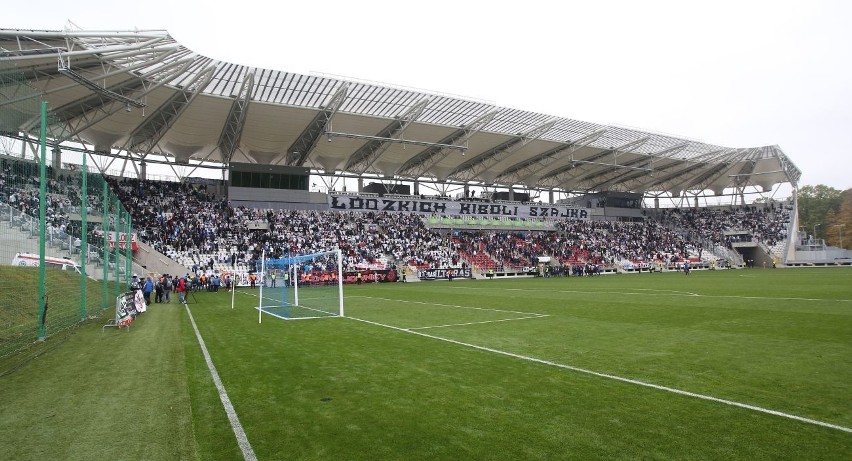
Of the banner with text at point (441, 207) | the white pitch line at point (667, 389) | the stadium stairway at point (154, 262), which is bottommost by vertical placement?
the white pitch line at point (667, 389)

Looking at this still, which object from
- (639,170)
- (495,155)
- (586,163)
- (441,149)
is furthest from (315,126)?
(639,170)

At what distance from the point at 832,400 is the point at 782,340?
4.47 meters

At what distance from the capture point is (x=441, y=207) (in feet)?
177

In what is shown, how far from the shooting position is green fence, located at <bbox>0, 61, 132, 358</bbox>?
28.8 ft

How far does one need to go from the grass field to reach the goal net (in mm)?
4586

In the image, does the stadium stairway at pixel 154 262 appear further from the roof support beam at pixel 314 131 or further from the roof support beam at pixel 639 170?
Answer: the roof support beam at pixel 639 170

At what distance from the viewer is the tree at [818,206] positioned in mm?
92250

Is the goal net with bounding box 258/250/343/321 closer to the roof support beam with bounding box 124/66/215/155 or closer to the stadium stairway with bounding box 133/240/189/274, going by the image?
the stadium stairway with bounding box 133/240/189/274

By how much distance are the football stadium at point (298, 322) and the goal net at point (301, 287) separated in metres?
0.32

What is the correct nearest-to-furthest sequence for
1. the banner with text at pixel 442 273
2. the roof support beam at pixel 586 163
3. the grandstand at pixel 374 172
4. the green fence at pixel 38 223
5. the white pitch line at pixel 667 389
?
the white pitch line at pixel 667 389, the green fence at pixel 38 223, the grandstand at pixel 374 172, the banner with text at pixel 442 273, the roof support beam at pixel 586 163

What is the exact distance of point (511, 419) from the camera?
5039mm

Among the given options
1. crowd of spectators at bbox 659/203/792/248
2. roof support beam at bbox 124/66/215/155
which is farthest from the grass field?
crowd of spectators at bbox 659/203/792/248

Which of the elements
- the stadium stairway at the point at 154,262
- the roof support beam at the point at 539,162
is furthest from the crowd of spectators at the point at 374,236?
the roof support beam at the point at 539,162

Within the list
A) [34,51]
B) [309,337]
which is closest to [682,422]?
[309,337]
